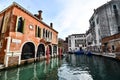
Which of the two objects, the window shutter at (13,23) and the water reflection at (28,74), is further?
the window shutter at (13,23)

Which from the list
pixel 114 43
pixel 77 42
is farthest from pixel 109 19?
pixel 77 42

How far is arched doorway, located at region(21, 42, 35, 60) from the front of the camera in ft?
42.6

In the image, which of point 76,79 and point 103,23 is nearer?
point 76,79

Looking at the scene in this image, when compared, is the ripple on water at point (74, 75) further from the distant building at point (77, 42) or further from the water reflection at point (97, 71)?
the distant building at point (77, 42)

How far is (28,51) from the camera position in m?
14.0

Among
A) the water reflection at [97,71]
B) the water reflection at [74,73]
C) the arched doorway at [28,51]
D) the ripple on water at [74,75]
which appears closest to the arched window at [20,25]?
the arched doorway at [28,51]

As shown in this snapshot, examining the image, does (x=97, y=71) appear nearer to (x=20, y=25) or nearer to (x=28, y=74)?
(x=28, y=74)

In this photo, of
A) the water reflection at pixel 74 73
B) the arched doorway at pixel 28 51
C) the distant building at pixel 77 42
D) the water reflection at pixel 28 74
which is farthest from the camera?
the distant building at pixel 77 42

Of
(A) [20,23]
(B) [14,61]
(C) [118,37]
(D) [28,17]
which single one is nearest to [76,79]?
(B) [14,61]

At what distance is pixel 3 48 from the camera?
10578 millimetres

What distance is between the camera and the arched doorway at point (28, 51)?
13.0 m

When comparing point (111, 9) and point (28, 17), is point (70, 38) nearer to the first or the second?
point (111, 9)

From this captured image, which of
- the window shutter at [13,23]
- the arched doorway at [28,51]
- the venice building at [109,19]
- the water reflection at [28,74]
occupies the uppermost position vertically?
the venice building at [109,19]

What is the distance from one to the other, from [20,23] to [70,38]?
45323 mm
